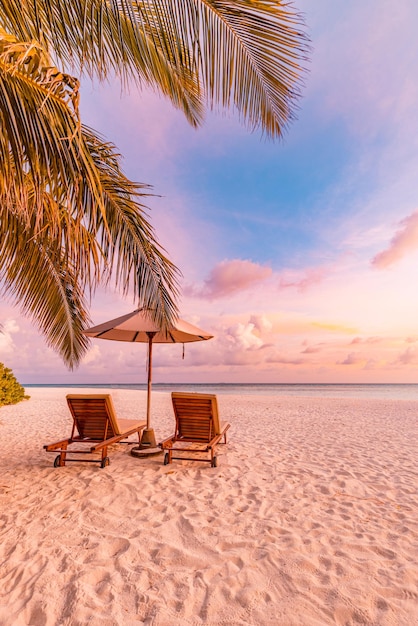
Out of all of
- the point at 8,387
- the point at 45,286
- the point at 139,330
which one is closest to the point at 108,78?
the point at 45,286

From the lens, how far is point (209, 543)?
113 inches

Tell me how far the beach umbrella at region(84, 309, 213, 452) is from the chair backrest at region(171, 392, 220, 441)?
0.60 m

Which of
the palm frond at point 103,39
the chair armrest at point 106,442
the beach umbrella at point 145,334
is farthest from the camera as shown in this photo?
the beach umbrella at point 145,334

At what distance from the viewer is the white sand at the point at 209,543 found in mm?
2090

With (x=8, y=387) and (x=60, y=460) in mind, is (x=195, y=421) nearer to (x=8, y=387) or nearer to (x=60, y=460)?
(x=60, y=460)

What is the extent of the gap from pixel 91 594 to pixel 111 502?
161 cm

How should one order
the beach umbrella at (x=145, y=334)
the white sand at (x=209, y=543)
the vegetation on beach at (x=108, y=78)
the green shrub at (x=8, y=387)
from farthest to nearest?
the green shrub at (x=8, y=387) → the beach umbrella at (x=145, y=334) → the vegetation on beach at (x=108, y=78) → the white sand at (x=209, y=543)

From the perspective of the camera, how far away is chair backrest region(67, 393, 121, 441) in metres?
5.27

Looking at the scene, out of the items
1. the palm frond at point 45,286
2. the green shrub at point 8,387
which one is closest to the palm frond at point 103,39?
the palm frond at point 45,286

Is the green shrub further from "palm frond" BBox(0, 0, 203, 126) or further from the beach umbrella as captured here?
"palm frond" BBox(0, 0, 203, 126)

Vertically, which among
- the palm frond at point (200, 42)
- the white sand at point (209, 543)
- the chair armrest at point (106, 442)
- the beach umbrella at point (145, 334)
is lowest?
the white sand at point (209, 543)

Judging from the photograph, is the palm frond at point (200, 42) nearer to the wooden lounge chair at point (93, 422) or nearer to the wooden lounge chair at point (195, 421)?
the wooden lounge chair at point (195, 421)

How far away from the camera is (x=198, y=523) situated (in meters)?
3.24

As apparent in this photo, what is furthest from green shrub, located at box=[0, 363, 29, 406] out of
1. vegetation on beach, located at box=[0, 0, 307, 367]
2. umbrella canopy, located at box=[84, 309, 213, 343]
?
vegetation on beach, located at box=[0, 0, 307, 367]
